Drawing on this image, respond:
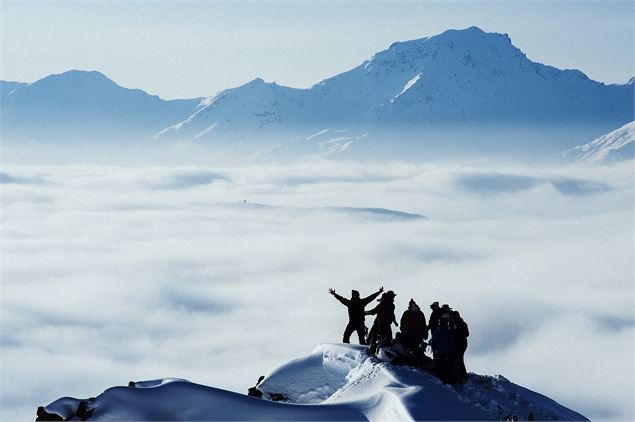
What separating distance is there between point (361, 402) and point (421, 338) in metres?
3.34

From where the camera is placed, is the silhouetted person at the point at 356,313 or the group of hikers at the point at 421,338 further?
the silhouetted person at the point at 356,313

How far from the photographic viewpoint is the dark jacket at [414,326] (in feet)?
65.8

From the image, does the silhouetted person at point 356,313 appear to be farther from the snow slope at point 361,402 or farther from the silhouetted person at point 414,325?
the silhouetted person at point 414,325

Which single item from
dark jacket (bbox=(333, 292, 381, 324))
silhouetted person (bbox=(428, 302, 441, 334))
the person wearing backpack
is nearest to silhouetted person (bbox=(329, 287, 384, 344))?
dark jacket (bbox=(333, 292, 381, 324))

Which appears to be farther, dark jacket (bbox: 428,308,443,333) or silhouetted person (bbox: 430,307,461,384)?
dark jacket (bbox: 428,308,443,333)

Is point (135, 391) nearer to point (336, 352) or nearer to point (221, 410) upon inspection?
point (221, 410)

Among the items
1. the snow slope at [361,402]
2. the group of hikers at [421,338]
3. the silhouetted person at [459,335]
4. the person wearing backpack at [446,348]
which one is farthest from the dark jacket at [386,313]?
the silhouetted person at [459,335]

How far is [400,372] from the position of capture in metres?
19.2

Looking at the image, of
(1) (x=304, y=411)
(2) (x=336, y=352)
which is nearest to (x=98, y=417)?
(1) (x=304, y=411)

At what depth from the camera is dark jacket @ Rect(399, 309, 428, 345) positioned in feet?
65.8

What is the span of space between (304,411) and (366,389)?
8.11ft

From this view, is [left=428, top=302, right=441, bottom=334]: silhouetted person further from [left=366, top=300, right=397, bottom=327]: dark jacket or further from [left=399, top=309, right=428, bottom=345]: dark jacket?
[left=366, top=300, right=397, bottom=327]: dark jacket

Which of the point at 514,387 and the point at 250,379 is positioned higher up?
the point at 250,379

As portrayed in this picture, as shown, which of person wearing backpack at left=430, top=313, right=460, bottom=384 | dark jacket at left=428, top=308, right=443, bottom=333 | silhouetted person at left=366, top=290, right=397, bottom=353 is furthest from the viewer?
silhouetted person at left=366, top=290, right=397, bottom=353
